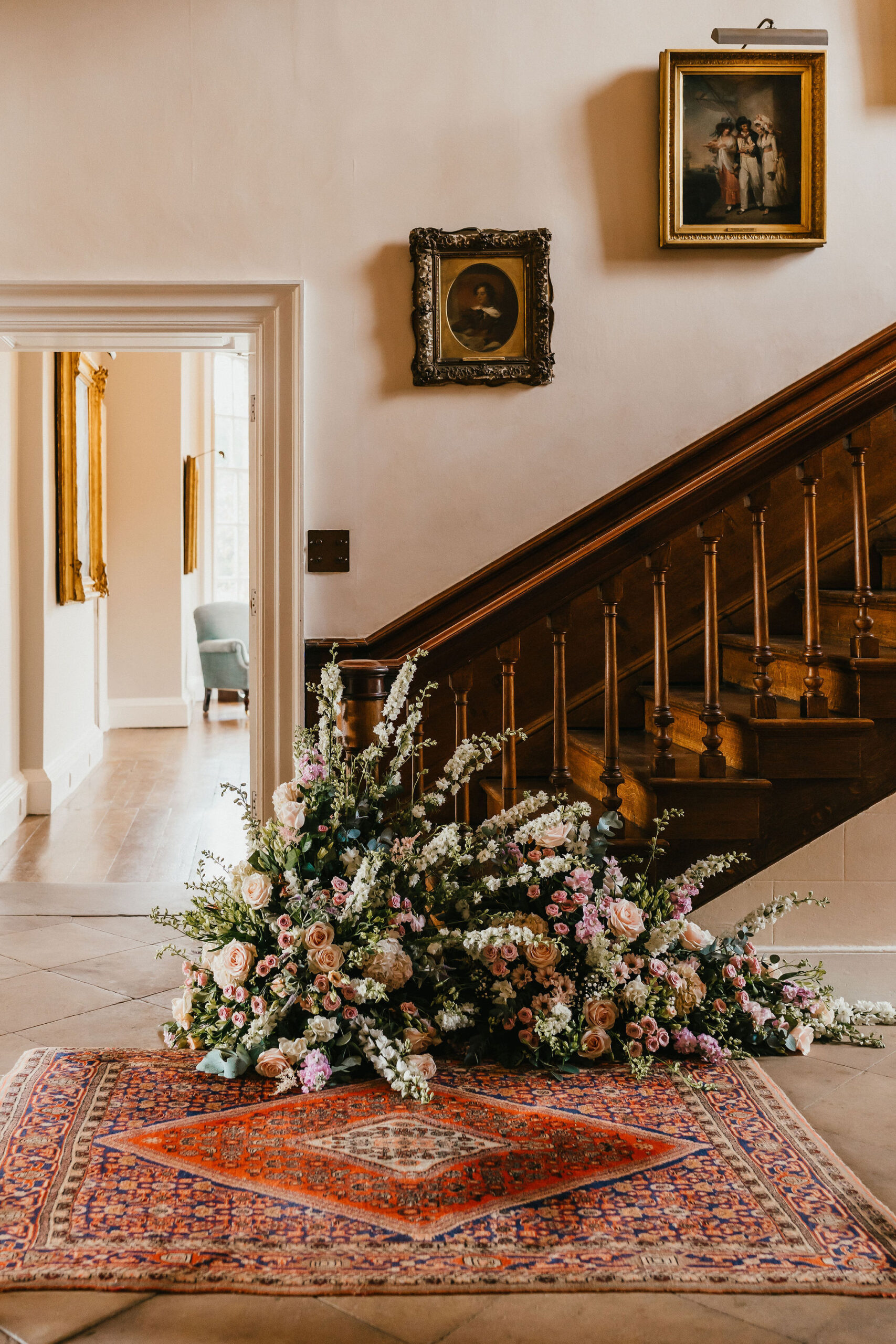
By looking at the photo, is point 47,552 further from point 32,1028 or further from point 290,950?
point 290,950

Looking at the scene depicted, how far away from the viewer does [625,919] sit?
2.61 meters

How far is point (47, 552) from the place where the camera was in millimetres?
5527

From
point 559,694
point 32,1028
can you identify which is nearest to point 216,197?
point 559,694

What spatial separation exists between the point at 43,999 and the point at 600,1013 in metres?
1.48

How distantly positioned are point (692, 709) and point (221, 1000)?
4.79 ft

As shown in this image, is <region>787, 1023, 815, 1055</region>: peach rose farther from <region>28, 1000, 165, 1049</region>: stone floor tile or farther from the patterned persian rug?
<region>28, 1000, 165, 1049</region>: stone floor tile

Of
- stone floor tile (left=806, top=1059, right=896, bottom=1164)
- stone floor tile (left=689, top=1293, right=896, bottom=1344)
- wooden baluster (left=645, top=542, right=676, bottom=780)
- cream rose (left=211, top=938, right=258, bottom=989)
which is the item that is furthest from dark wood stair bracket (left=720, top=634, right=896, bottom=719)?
cream rose (left=211, top=938, right=258, bottom=989)

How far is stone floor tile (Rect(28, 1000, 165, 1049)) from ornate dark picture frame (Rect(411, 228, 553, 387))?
6.59 ft

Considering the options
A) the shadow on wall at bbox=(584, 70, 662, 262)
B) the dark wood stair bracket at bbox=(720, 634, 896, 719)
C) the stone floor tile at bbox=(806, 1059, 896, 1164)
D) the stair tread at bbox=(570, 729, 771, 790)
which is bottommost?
the stone floor tile at bbox=(806, 1059, 896, 1164)

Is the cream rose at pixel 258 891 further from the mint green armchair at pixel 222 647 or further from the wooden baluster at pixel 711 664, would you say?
the mint green armchair at pixel 222 647

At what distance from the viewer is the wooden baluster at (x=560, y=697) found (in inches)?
109

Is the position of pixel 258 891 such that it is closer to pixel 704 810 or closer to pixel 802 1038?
pixel 704 810

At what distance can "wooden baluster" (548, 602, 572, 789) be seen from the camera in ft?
9.06

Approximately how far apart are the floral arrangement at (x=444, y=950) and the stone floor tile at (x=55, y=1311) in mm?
781
